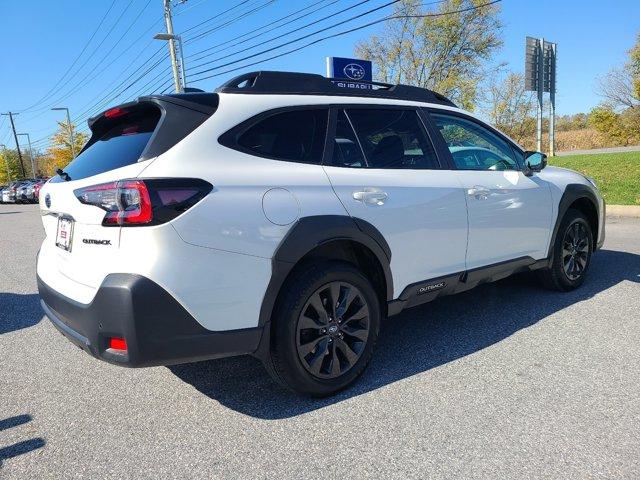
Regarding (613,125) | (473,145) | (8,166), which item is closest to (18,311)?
(473,145)

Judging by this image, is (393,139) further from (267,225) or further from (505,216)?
(267,225)

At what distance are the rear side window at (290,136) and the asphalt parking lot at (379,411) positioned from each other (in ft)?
4.70

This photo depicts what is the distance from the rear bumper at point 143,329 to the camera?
2.21m

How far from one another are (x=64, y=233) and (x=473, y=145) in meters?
3.09

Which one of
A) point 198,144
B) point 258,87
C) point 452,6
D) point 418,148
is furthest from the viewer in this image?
point 452,6

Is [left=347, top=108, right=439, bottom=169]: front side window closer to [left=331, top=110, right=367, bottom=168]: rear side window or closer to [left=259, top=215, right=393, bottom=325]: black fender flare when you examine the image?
[left=331, top=110, right=367, bottom=168]: rear side window

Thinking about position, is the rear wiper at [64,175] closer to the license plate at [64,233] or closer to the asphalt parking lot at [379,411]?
the license plate at [64,233]

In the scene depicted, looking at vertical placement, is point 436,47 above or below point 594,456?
above

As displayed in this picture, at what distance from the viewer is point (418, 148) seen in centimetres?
343

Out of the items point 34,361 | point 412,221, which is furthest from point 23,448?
point 412,221

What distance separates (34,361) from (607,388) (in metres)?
3.84

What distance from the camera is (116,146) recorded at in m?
2.72

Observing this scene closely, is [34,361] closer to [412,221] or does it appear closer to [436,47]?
[412,221]

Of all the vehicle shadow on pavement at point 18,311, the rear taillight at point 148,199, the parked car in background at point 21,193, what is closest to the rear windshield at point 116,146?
the rear taillight at point 148,199
